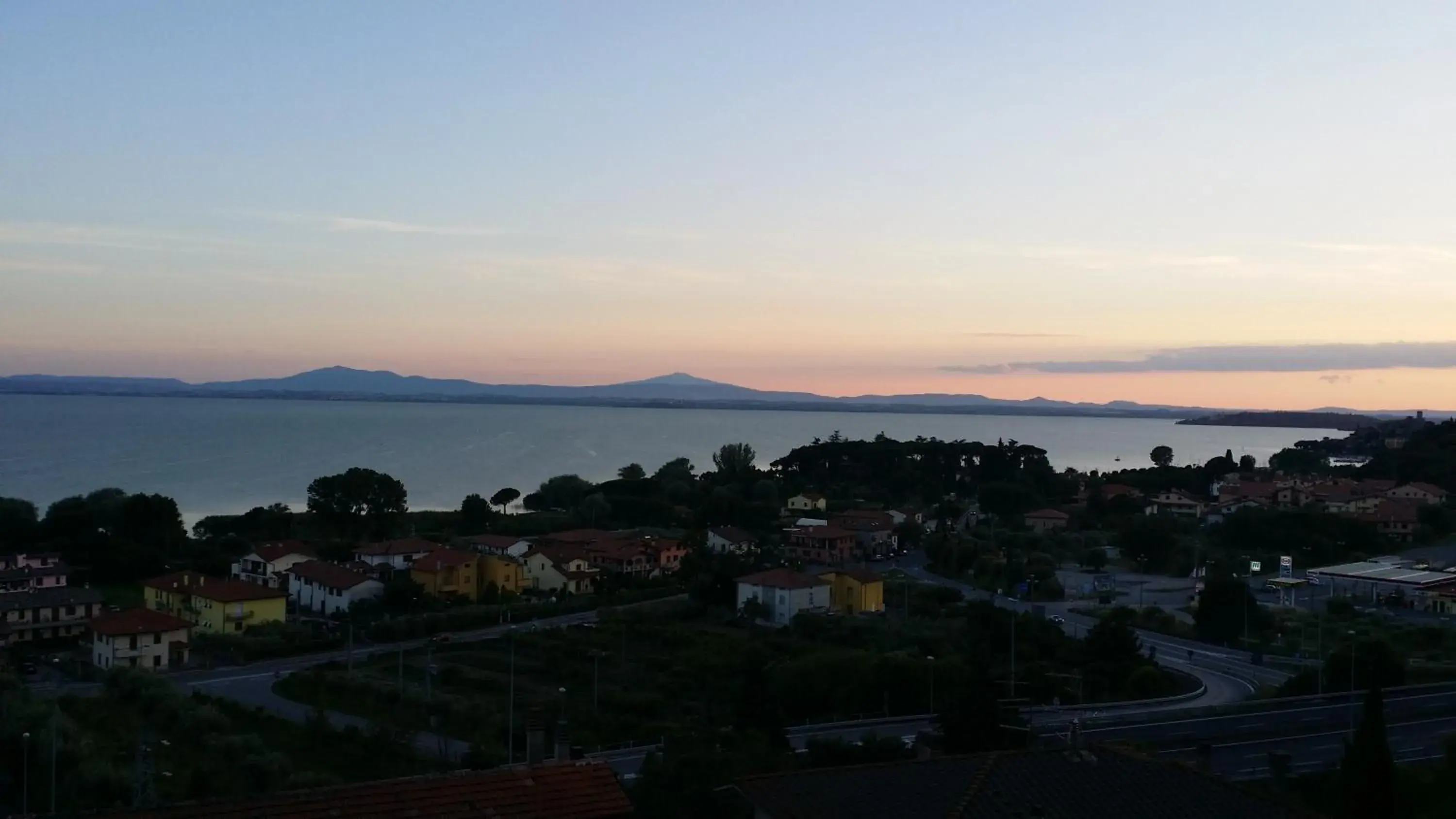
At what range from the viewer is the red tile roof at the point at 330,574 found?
2247cm

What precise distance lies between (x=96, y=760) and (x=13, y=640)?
10.1 metres

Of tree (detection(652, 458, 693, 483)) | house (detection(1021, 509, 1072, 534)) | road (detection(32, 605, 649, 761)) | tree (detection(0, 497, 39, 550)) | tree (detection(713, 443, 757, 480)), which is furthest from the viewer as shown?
tree (detection(713, 443, 757, 480))

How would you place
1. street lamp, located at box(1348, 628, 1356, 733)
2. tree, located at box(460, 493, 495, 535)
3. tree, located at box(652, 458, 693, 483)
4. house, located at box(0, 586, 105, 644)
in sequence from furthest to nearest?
tree, located at box(652, 458, 693, 483), tree, located at box(460, 493, 495, 535), house, located at box(0, 586, 105, 644), street lamp, located at box(1348, 628, 1356, 733)

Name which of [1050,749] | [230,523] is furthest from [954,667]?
[230,523]

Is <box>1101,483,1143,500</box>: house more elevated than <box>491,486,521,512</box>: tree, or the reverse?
<box>1101,483,1143,500</box>: house

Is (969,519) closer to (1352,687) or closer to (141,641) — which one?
(1352,687)

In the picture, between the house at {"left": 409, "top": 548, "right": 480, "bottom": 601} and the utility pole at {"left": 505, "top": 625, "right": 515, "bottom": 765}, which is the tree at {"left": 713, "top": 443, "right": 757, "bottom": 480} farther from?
the utility pole at {"left": 505, "top": 625, "right": 515, "bottom": 765}

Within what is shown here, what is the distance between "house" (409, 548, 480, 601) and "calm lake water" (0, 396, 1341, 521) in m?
22.5

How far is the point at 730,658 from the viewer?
17.8 metres

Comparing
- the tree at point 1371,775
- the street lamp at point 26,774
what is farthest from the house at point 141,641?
the tree at point 1371,775

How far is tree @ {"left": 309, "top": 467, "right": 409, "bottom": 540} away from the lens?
31.3 metres

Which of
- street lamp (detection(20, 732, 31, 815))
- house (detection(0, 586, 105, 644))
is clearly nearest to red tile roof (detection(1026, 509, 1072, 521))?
house (detection(0, 586, 105, 644))

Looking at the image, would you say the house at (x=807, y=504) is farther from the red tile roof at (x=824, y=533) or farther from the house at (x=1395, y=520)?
the house at (x=1395, y=520)

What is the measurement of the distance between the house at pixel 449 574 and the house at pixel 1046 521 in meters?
19.6
